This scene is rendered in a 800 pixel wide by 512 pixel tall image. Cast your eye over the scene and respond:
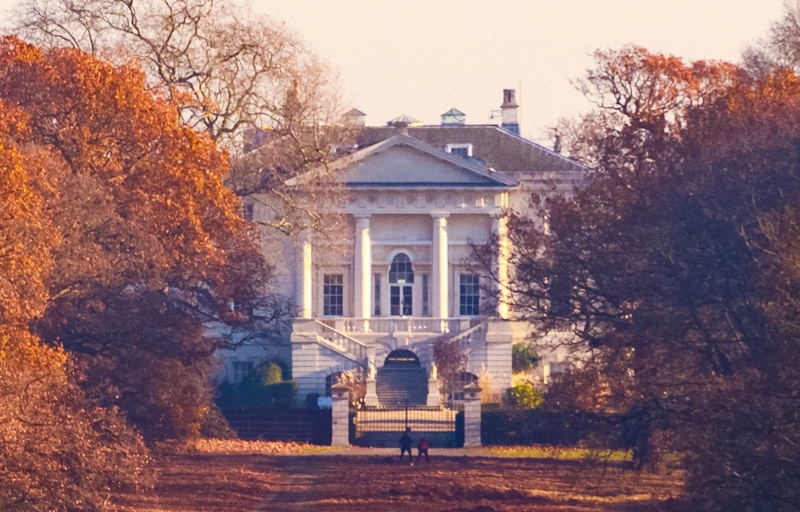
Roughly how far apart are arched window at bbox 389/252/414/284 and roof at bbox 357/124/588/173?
519 centimetres

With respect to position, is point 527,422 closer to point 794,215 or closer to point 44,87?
point 44,87

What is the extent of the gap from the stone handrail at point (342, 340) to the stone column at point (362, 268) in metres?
3.77

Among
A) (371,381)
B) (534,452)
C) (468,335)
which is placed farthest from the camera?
(468,335)

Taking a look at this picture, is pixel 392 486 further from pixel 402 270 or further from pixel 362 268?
pixel 402 270

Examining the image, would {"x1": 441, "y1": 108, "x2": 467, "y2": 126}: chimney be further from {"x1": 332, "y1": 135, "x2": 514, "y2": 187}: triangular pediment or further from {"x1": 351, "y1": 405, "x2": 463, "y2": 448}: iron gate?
{"x1": 351, "y1": 405, "x2": 463, "y2": 448}: iron gate

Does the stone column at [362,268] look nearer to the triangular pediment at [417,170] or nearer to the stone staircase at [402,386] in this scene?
the triangular pediment at [417,170]

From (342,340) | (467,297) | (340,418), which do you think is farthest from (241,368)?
(340,418)

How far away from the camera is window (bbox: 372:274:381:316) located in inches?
2670

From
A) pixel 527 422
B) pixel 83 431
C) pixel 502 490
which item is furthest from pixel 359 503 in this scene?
pixel 527 422

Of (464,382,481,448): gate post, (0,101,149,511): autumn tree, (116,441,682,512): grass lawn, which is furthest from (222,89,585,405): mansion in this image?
(0,101,149,511): autumn tree

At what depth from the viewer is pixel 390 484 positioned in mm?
35188

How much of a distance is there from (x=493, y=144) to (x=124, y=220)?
39.5m

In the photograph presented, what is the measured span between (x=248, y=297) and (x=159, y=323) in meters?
Answer: 4.89

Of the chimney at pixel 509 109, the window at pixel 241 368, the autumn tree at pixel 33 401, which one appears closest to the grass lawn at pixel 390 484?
the autumn tree at pixel 33 401
